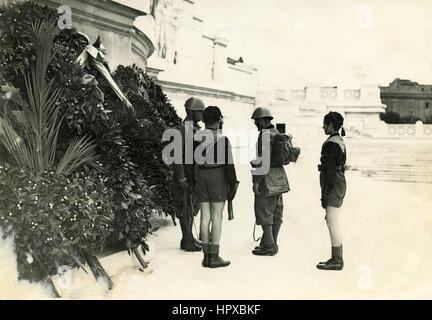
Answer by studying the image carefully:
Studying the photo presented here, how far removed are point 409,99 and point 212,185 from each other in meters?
29.2

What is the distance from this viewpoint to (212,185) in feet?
16.3

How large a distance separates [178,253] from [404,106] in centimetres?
3050

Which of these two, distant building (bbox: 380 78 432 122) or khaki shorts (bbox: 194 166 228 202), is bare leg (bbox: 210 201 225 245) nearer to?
khaki shorts (bbox: 194 166 228 202)

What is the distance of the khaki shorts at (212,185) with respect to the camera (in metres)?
4.97

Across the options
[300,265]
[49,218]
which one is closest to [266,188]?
[300,265]

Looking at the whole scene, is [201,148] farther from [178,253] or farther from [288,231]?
[288,231]

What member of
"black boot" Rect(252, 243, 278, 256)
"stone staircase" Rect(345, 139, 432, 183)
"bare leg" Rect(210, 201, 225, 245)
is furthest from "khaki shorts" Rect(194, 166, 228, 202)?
"stone staircase" Rect(345, 139, 432, 183)

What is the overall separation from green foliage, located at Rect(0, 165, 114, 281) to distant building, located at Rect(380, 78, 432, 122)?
1092 inches

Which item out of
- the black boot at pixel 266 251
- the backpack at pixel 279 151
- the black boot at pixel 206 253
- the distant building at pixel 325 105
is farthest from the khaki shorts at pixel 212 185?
the distant building at pixel 325 105

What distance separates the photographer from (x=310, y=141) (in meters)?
16.6

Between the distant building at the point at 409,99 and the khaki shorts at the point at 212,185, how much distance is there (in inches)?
1050

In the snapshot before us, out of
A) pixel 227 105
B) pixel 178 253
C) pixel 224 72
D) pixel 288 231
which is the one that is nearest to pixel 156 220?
pixel 178 253

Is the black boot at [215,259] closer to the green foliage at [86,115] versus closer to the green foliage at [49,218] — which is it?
the green foliage at [86,115]

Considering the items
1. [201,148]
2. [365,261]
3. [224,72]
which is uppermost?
[224,72]
